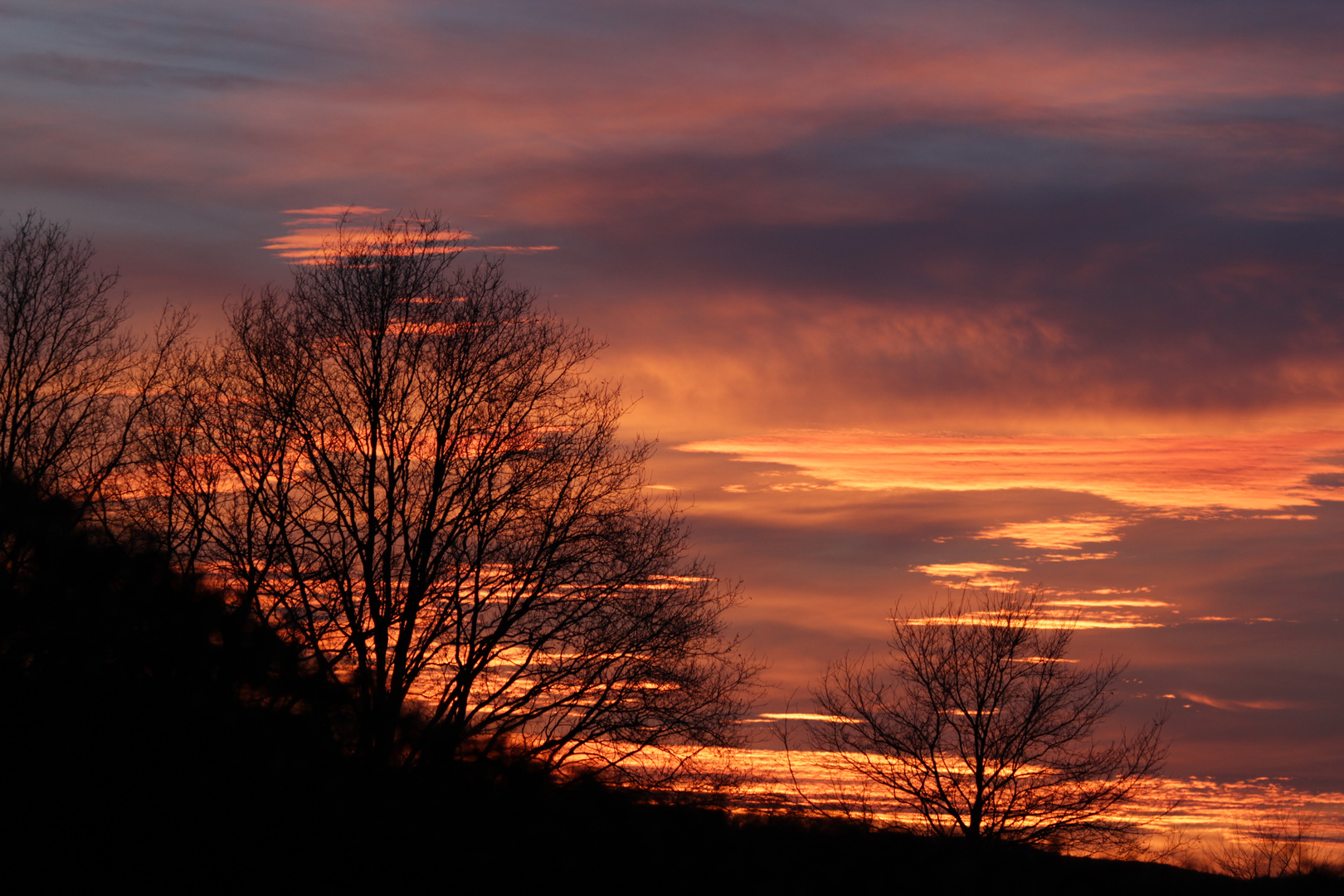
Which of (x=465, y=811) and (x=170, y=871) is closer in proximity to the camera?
(x=170, y=871)

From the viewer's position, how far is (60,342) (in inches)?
1334

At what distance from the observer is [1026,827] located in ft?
99.7

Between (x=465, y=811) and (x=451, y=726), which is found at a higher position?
(x=451, y=726)

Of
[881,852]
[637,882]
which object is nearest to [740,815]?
[881,852]

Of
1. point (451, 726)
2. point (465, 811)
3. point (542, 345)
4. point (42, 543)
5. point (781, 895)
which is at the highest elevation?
point (542, 345)

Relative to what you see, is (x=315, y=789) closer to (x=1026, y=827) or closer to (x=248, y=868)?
(x=248, y=868)

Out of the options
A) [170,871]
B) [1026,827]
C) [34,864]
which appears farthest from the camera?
[1026,827]

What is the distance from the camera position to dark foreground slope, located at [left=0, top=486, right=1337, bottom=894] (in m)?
16.0

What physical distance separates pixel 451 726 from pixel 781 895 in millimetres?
7787

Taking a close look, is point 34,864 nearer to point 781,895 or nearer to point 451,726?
point 451,726

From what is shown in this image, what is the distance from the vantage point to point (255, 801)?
1792cm

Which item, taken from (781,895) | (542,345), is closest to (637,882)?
(781,895)

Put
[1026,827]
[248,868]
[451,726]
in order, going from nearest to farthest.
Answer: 1. [248,868]
2. [451,726]
3. [1026,827]

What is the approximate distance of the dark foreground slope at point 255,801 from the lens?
52.4ft
